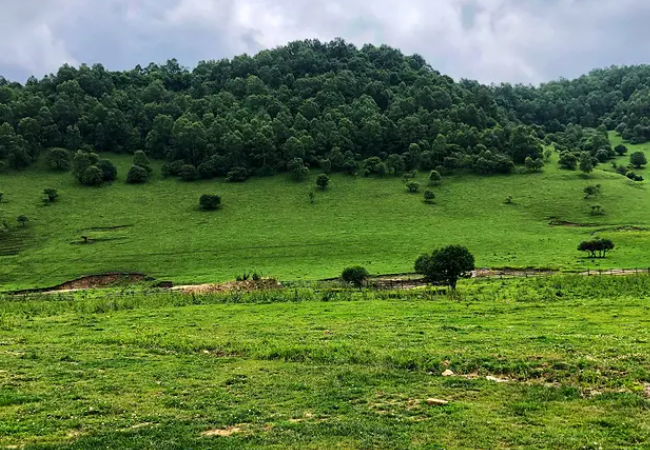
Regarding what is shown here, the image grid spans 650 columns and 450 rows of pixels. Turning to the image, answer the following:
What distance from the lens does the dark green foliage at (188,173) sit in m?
122

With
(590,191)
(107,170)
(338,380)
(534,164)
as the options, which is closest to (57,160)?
(107,170)

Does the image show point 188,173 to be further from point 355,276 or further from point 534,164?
point 534,164

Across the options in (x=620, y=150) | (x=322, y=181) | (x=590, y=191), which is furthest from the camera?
(x=620, y=150)

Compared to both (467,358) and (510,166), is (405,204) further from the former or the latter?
(467,358)

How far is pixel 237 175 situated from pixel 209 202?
825 inches

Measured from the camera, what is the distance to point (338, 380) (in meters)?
19.1

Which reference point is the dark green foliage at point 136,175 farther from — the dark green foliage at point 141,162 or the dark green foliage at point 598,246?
the dark green foliage at point 598,246

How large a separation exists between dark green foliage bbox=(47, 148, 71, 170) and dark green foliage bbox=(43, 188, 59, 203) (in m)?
20.6

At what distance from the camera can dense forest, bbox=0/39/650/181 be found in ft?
417

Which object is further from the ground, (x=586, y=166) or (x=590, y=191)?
(x=586, y=166)

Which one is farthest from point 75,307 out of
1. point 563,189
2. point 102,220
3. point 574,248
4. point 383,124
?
point 383,124

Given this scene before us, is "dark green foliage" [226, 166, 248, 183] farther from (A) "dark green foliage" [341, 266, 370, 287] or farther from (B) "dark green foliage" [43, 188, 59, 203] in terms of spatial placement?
(A) "dark green foliage" [341, 266, 370, 287]

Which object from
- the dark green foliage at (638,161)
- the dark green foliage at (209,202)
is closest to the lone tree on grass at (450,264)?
the dark green foliage at (209,202)

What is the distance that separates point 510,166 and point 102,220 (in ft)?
319
